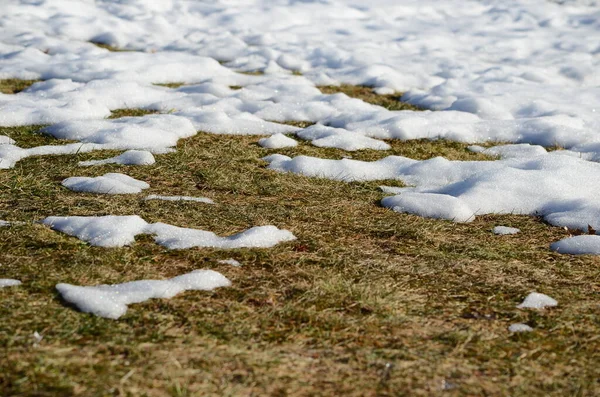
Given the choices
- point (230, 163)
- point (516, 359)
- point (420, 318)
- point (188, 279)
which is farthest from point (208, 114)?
point (516, 359)

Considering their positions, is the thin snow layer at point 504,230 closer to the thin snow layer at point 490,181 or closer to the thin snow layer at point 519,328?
the thin snow layer at point 490,181

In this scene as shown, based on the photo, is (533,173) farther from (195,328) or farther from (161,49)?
(161,49)

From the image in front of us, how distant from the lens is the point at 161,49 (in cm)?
1234

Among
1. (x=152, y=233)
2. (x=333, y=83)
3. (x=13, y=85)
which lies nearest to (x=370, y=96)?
(x=333, y=83)

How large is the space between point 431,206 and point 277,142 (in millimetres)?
2252

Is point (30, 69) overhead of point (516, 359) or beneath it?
beneath

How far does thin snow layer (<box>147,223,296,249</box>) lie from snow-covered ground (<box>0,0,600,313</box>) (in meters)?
0.01

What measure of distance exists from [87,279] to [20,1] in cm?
1284

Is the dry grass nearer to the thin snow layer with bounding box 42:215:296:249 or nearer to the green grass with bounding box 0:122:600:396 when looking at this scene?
the green grass with bounding box 0:122:600:396

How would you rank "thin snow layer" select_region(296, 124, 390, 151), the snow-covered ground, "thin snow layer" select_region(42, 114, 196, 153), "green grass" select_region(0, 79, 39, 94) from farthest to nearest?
1. "green grass" select_region(0, 79, 39, 94)
2. "thin snow layer" select_region(296, 124, 390, 151)
3. "thin snow layer" select_region(42, 114, 196, 153)
4. the snow-covered ground

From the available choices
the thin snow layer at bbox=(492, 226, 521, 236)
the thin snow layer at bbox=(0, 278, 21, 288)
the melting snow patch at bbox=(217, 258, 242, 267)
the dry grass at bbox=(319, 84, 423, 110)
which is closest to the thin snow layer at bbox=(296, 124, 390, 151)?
the dry grass at bbox=(319, 84, 423, 110)

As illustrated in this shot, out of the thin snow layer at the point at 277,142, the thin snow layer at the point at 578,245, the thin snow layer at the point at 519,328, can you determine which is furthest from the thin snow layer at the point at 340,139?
the thin snow layer at the point at 519,328

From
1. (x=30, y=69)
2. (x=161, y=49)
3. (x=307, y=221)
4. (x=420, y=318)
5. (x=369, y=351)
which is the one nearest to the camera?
(x=369, y=351)

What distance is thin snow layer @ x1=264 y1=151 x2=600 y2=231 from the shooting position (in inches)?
191
